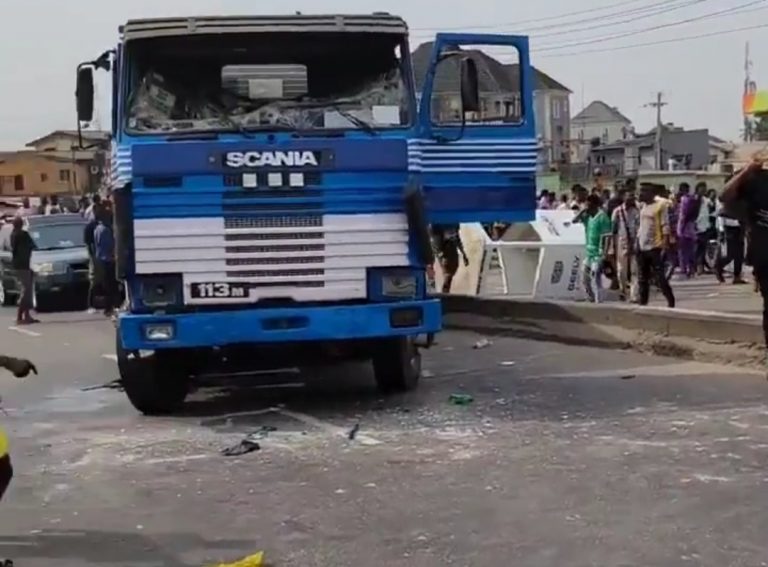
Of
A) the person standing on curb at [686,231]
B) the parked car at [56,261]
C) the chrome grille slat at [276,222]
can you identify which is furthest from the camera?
the parked car at [56,261]

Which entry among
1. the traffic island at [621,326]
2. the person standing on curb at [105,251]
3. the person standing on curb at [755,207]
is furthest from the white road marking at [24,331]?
the person standing on curb at [755,207]

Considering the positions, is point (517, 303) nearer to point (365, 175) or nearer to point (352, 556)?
point (365, 175)

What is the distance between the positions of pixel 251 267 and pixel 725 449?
3.62 metres

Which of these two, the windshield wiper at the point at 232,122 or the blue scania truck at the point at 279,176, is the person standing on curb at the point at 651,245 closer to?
the blue scania truck at the point at 279,176

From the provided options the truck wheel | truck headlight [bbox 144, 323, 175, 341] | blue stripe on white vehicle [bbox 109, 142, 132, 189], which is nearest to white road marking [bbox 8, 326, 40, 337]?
the truck wheel

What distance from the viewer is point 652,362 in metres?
12.5

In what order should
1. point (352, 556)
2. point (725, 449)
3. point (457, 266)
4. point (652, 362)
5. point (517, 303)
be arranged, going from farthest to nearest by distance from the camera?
1. point (457, 266)
2. point (517, 303)
3. point (652, 362)
4. point (725, 449)
5. point (352, 556)

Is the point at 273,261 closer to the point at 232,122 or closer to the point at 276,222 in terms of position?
the point at 276,222

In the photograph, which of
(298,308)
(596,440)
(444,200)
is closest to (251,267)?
(298,308)

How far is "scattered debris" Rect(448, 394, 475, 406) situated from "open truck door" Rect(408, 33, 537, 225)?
4.59 feet

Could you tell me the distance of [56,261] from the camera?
75.6 feet

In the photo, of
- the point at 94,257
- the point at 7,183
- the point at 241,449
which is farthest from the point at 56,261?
the point at 7,183

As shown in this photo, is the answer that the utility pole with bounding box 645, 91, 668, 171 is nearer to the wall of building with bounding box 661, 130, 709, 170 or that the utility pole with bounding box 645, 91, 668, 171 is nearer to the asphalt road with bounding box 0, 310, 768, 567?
the wall of building with bounding box 661, 130, 709, 170

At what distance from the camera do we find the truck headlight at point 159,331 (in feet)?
32.0
